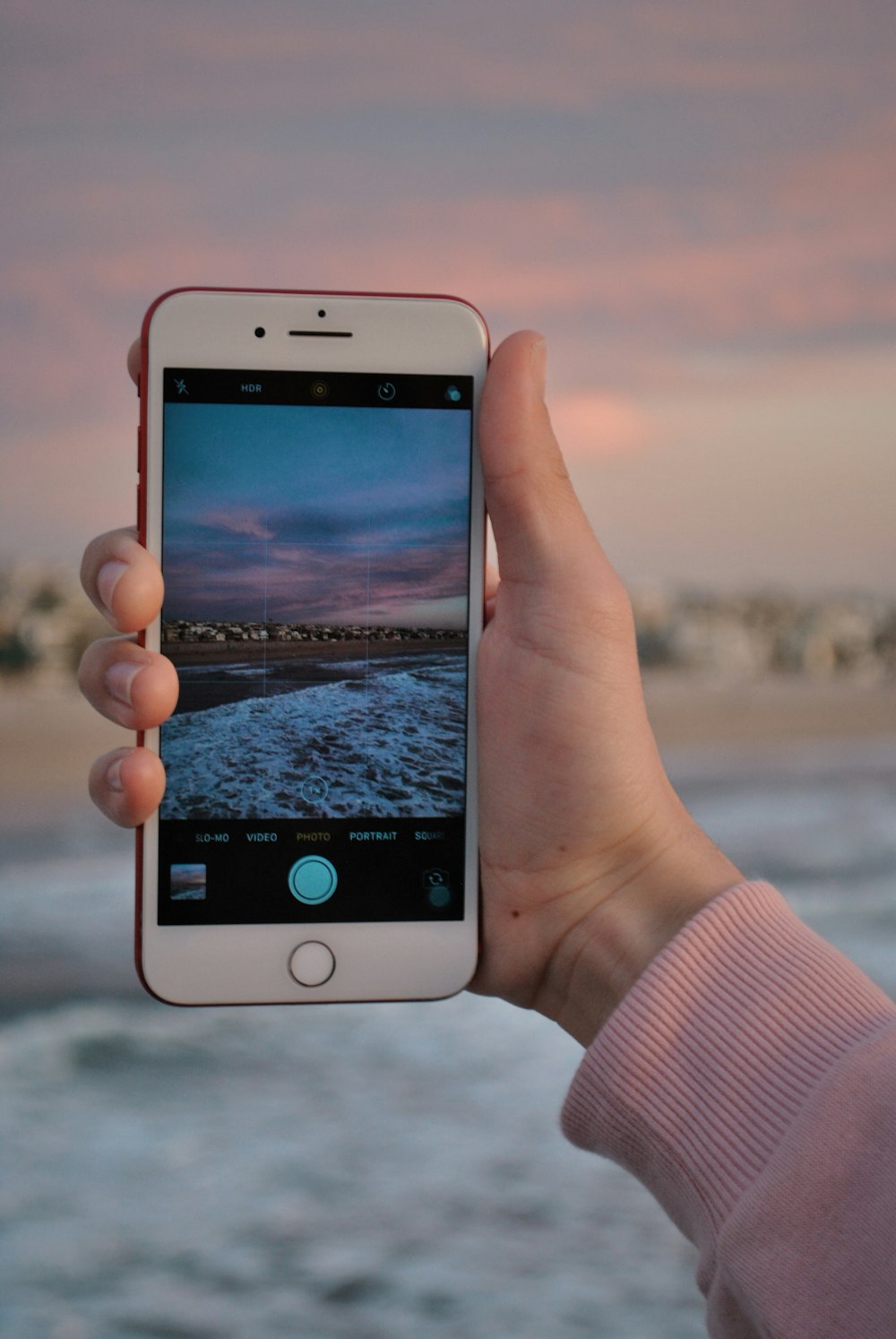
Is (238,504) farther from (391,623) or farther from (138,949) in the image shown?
(138,949)

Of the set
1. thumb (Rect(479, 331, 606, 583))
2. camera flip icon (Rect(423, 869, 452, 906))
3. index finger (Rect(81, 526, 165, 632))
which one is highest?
thumb (Rect(479, 331, 606, 583))

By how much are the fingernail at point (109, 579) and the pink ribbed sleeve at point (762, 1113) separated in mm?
412

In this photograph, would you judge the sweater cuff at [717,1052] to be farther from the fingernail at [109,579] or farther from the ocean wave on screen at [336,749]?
the fingernail at [109,579]

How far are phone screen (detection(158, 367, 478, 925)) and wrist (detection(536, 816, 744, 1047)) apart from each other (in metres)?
0.09

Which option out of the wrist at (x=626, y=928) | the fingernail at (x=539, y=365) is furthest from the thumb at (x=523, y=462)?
the wrist at (x=626, y=928)

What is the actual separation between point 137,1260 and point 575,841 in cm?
128

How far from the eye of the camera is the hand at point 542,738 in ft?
2.36

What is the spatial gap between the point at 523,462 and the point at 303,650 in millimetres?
197

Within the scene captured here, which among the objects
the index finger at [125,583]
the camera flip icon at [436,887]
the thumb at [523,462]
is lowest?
the camera flip icon at [436,887]

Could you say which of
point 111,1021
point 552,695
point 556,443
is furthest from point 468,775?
point 111,1021

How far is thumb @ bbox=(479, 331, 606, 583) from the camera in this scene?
2.34 feet

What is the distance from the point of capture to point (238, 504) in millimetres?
742

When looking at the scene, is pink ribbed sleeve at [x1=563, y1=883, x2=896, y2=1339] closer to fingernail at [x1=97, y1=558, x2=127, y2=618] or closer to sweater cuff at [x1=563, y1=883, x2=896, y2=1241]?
sweater cuff at [x1=563, y1=883, x2=896, y2=1241]

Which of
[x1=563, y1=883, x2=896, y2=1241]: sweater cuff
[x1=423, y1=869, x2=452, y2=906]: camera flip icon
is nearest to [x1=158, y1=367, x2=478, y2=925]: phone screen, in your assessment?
[x1=423, y1=869, x2=452, y2=906]: camera flip icon
